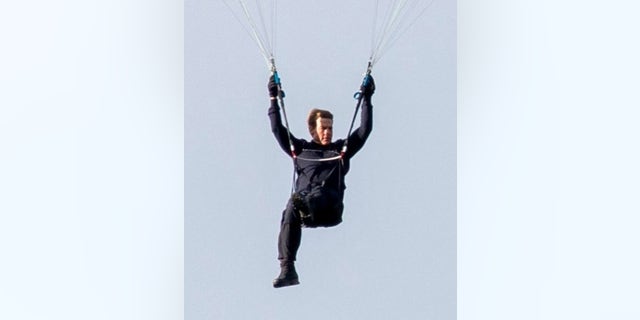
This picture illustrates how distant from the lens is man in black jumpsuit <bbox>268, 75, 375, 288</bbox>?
1764cm

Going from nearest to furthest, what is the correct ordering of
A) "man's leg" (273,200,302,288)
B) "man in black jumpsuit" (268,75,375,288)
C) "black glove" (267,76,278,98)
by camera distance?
"man in black jumpsuit" (268,75,375,288) < "man's leg" (273,200,302,288) < "black glove" (267,76,278,98)

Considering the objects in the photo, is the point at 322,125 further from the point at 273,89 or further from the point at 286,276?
the point at 286,276

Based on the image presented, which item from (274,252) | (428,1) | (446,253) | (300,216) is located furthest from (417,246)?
(300,216)

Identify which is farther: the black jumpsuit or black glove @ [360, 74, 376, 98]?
black glove @ [360, 74, 376, 98]

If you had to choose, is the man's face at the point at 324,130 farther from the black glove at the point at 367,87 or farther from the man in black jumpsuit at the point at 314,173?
the black glove at the point at 367,87

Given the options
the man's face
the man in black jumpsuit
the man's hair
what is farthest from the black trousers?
the man's hair

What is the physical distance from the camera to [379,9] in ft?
63.9

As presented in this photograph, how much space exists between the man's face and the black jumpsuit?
0.16 feet

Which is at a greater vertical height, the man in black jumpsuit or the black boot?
the man in black jumpsuit

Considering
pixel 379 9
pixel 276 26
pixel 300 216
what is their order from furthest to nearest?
1. pixel 276 26
2. pixel 379 9
3. pixel 300 216

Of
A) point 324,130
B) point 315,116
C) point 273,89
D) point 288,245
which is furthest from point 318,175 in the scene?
point 273,89

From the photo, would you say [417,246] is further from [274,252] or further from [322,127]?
[322,127]

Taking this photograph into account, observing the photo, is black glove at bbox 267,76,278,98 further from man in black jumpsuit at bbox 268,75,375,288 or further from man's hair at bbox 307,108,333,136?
man's hair at bbox 307,108,333,136

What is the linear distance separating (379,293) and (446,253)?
810 millimetres
